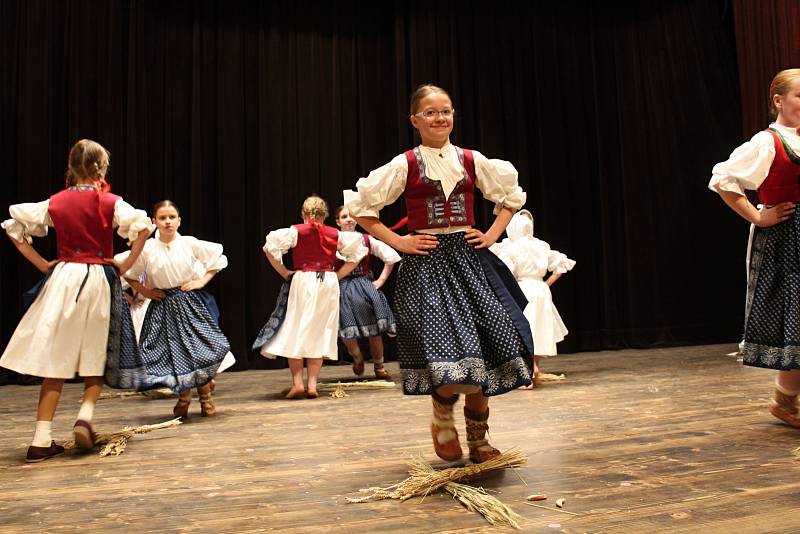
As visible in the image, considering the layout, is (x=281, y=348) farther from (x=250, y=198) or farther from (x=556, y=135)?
(x=556, y=135)

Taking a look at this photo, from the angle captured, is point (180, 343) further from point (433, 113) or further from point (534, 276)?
point (534, 276)

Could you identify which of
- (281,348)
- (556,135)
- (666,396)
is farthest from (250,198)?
(666,396)

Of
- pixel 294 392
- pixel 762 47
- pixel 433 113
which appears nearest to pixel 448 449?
pixel 433 113

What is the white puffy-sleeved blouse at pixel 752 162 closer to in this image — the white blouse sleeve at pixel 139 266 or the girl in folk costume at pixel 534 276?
the girl in folk costume at pixel 534 276

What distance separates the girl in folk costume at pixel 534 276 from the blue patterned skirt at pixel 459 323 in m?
2.52

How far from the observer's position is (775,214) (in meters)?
2.51

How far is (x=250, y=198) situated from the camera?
22.8ft

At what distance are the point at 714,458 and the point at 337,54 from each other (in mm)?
6172

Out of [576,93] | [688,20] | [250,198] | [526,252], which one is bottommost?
[526,252]

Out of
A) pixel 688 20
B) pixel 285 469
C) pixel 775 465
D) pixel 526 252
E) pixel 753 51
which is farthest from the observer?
pixel 688 20

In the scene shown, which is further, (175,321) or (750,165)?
(175,321)

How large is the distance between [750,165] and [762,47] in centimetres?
504

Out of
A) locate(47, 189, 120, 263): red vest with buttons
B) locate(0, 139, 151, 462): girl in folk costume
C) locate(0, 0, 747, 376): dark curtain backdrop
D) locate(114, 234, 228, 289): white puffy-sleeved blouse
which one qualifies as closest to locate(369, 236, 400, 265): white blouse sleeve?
locate(0, 0, 747, 376): dark curtain backdrop

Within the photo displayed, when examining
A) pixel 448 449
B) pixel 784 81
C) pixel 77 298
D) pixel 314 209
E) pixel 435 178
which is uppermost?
pixel 784 81
